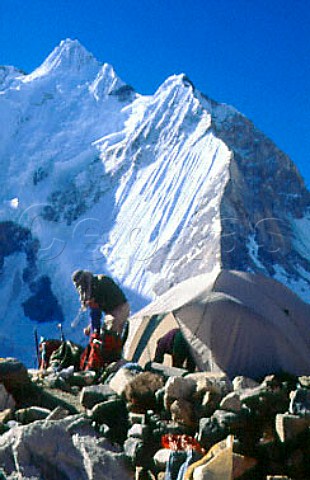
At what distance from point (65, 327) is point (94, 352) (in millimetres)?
72096

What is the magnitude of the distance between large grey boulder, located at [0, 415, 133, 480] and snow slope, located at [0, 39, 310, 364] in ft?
219

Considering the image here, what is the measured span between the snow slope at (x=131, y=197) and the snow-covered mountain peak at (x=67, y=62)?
9.65 m

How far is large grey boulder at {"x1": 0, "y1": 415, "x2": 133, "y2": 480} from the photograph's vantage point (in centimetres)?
488

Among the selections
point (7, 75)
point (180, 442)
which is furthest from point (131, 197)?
point (180, 442)

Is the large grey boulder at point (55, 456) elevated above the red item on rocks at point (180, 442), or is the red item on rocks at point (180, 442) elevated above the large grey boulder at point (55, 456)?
the red item on rocks at point (180, 442)

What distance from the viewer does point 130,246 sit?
292 feet

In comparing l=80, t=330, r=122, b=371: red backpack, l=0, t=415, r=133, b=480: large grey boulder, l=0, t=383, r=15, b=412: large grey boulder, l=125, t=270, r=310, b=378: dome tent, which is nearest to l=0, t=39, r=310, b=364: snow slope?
l=125, t=270, r=310, b=378: dome tent

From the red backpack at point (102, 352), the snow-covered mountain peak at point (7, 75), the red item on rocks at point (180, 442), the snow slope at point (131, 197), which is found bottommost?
the red item on rocks at point (180, 442)

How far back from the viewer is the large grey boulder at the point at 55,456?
4875 mm

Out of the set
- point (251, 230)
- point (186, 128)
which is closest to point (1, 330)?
point (251, 230)

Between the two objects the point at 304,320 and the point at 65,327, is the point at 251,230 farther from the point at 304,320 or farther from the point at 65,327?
the point at 304,320

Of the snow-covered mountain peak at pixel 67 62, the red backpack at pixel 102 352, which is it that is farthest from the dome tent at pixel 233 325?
the snow-covered mountain peak at pixel 67 62

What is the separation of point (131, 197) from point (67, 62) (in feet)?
210

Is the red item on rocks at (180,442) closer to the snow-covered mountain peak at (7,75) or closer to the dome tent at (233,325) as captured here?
the dome tent at (233,325)
